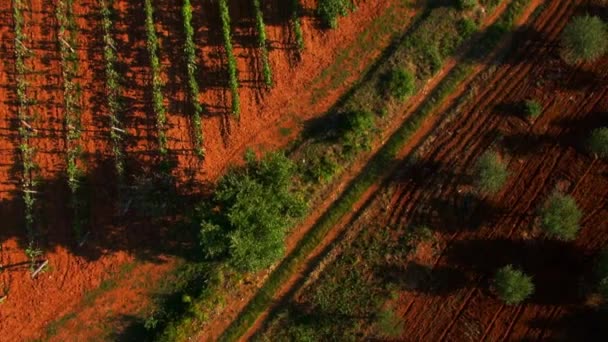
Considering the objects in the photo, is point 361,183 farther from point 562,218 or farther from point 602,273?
point 602,273

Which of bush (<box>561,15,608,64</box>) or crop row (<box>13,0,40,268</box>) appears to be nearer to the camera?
bush (<box>561,15,608,64</box>)


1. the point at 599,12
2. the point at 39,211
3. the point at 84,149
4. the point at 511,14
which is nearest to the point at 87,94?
the point at 84,149

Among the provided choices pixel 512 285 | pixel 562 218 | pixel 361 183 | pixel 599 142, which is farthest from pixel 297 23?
pixel 512 285

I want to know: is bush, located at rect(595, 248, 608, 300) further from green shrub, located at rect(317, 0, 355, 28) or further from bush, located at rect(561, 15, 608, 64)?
green shrub, located at rect(317, 0, 355, 28)

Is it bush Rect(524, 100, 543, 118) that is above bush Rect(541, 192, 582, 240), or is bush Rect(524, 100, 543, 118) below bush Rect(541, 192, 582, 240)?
above

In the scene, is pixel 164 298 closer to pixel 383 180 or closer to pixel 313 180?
pixel 313 180

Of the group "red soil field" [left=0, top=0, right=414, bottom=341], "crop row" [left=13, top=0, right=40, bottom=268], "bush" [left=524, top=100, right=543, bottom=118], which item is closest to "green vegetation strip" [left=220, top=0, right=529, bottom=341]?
"bush" [left=524, top=100, right=543, bottom=118]
